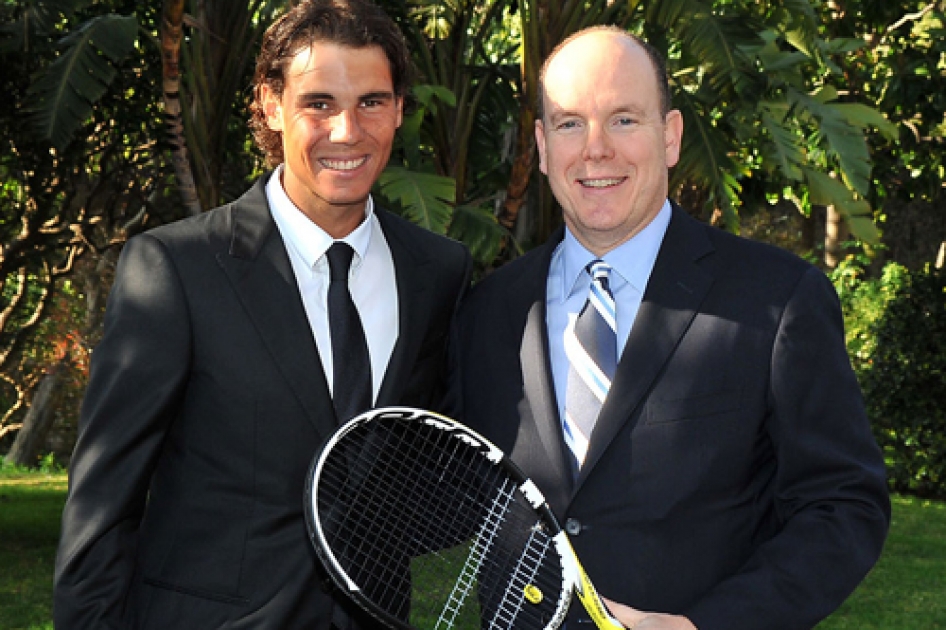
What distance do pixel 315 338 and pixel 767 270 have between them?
1158 millimetres

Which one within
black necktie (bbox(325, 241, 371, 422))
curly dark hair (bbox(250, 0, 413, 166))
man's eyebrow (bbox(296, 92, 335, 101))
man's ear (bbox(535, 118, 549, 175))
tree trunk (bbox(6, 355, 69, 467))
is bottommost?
tree trunk (bbox(6, 355, 69, 467))

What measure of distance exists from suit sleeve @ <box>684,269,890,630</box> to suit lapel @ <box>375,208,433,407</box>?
95 centimetres

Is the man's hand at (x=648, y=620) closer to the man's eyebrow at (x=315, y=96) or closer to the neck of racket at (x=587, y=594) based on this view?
the neck of racket at (x=587, y=594)

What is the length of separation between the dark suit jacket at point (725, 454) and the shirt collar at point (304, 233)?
0.57 m

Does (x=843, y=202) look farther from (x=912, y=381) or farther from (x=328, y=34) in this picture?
(x=328, y=34)

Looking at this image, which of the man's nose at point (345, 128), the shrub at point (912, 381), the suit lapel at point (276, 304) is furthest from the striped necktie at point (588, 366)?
the shrub at point (912, 381)

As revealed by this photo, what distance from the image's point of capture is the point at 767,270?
308 centimetres

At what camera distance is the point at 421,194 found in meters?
7.62

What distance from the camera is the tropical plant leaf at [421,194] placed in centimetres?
741

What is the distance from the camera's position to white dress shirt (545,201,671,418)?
125 inches

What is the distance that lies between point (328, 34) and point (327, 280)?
25.7 inches

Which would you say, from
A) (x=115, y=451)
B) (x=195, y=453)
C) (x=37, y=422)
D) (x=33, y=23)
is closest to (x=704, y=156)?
(x=33, y=23)

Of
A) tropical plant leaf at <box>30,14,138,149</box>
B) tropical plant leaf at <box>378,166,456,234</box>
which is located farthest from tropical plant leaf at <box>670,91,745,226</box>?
tropical plant leaf at <box>30,14,138,149</box>

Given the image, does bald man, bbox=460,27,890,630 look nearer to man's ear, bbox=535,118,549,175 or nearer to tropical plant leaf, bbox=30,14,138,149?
man's ear, bbox=535,118,549,175
